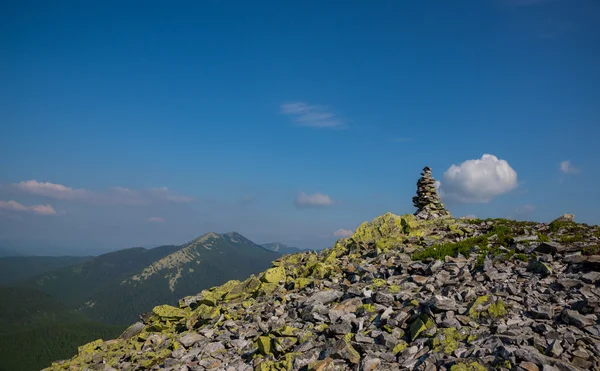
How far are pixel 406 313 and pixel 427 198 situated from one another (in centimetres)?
2867

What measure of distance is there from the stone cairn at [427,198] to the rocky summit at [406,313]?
10.0 meters

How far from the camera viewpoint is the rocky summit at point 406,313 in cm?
1308

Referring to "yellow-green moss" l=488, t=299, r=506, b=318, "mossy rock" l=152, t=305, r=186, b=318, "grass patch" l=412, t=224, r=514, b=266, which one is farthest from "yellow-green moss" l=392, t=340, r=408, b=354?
"mossy rock" l=152, t=305, r=186, b=318

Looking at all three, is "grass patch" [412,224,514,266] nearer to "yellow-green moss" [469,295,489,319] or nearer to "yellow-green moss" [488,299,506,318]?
"yellow-green moss" [469,295,489,319]

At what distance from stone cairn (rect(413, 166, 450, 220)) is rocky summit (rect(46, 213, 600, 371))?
394 inches

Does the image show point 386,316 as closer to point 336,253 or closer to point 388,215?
point 336,253

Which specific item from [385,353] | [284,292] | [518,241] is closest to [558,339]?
[385,353]

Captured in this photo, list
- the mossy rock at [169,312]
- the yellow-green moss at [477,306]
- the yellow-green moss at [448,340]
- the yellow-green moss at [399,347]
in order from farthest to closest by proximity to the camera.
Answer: the mossy rock at [169,312] → the yellow-green moss at [477,306] → the yellow-green moss at [399,347] → the yellow-green moss at [448,340]

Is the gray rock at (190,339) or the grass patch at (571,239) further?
the grass patch at (571,239)

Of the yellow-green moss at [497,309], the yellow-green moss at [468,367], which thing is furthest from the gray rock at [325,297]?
the yellow-green moss at [468,367]

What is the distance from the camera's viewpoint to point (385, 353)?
14.2m

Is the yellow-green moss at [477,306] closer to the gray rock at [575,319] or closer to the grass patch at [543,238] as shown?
the gray rock at [575,319]

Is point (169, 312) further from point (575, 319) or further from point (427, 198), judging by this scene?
point (427, 198)

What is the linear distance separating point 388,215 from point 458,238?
6.99 m
